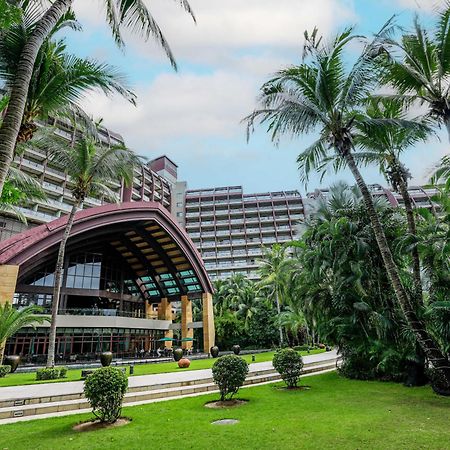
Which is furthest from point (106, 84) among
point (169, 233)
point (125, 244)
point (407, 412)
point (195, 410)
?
point (125, 244)

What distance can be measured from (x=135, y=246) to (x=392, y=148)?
3180cm

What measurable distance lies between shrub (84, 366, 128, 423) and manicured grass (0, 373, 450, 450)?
612mm

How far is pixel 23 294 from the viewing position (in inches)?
1307

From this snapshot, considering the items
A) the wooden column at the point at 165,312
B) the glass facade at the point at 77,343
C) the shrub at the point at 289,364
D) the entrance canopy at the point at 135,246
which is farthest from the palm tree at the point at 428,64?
the wooden column at the point at 165,312

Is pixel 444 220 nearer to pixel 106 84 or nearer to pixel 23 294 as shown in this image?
pixel 106 84

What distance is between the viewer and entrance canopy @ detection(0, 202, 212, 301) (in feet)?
90.9

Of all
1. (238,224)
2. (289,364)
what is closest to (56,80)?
(289,364)

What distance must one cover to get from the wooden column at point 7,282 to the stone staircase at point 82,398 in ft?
49.4

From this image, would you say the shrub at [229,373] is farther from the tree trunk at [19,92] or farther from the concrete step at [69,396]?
the tree trunk at [19,92]

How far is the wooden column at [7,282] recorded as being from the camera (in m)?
24.4

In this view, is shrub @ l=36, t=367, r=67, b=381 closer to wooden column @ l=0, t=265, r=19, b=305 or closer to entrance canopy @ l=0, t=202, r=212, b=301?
wooden column @ l=0, t=265, r=19, b=305

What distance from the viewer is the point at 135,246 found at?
4103 cm

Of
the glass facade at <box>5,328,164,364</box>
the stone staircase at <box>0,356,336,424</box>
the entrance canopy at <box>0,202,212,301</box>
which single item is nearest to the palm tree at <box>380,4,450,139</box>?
the stone staircase at <box>0,356,336,424</box>

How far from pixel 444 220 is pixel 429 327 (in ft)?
12.7
